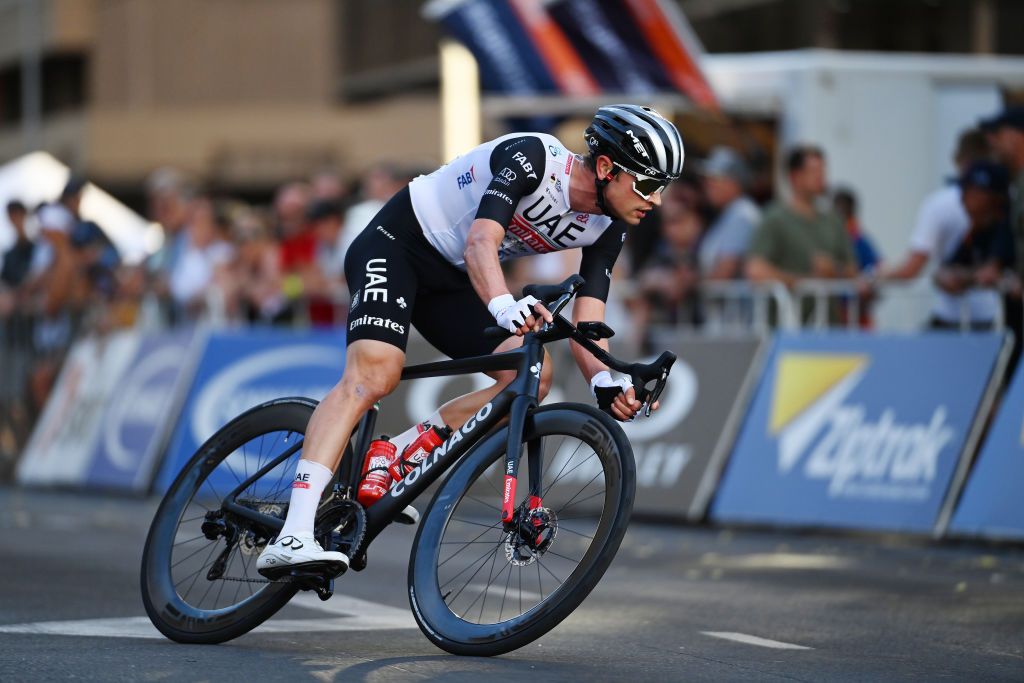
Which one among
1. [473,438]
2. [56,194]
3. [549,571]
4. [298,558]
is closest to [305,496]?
[298,558]

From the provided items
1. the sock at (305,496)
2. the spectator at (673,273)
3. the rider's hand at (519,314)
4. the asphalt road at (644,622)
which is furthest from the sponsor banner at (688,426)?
the rider's hand at (519,314)

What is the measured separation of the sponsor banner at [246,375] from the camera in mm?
Result: 13859

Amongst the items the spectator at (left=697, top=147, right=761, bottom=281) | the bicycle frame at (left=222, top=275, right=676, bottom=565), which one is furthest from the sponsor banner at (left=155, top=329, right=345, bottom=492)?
the bicycle frame at (left=222, top=275, right=676, bottom=565)

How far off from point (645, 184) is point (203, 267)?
32.8 feet

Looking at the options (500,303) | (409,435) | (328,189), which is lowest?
(409,435)

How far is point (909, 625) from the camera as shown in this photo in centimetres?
758

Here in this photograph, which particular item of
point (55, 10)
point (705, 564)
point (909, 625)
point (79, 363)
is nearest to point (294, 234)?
point (79, 363)

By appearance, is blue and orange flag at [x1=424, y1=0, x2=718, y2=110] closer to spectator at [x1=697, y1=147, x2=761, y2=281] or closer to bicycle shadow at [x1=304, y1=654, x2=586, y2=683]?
spectator at [x1=697, y1=147, x2=761, y2=281]

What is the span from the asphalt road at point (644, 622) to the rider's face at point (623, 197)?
61.4 inches

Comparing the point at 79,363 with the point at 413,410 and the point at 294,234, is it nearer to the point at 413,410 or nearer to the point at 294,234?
the point at 294,234

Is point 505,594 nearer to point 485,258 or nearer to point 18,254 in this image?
point 485,258

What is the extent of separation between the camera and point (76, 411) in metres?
16.0

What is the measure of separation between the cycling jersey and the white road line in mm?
1430

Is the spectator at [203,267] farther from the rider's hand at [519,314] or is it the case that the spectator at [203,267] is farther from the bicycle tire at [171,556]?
the rider's hand at [519,314]
